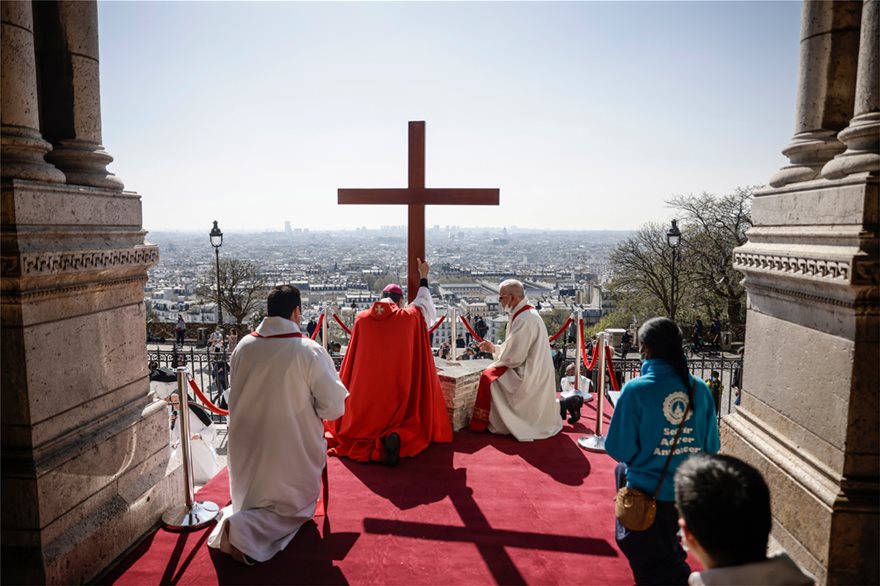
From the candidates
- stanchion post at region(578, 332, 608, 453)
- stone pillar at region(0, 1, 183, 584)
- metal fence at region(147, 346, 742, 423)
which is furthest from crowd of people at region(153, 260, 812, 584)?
metal fence at region(147, 346, 742, 423)

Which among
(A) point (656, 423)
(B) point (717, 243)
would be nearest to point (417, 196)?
(A) point (656, 423)

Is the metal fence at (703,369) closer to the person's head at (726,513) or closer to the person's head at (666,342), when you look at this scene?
the person's head at (666,342)

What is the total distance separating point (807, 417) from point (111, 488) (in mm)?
3738

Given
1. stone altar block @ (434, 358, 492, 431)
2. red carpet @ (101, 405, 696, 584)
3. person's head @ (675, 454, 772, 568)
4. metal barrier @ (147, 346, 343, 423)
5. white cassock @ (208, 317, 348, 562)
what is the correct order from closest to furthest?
person's head @ (675, 454, 772, 568)
red carpet @ (101, 405, 696, 584)
white cassock @ (208, 317, 348, 562)
stone altar block @ (434, 358, 492, 431)
metal barrier @ (147, 346, 343, 423)

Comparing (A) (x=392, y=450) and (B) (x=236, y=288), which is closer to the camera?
(A) (x=392, y=450)

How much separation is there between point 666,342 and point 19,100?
3.36 m

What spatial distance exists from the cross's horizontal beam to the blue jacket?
11.7 feet

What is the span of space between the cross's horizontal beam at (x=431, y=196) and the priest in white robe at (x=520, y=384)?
991mm

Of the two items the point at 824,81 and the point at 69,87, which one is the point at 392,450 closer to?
the point at 69,87

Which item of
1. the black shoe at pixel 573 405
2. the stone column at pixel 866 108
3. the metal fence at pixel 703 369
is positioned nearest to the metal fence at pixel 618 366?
the metal fence at pixel 703 369

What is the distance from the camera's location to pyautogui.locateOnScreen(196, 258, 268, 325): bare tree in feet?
109

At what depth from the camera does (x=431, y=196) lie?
6.20 m

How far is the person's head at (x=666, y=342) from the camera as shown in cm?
283

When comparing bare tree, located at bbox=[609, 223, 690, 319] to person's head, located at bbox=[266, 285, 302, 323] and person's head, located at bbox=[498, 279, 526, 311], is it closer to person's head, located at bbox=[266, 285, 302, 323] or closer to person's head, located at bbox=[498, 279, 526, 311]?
person's head, located at bbox=[498, 279, 526, 311]
